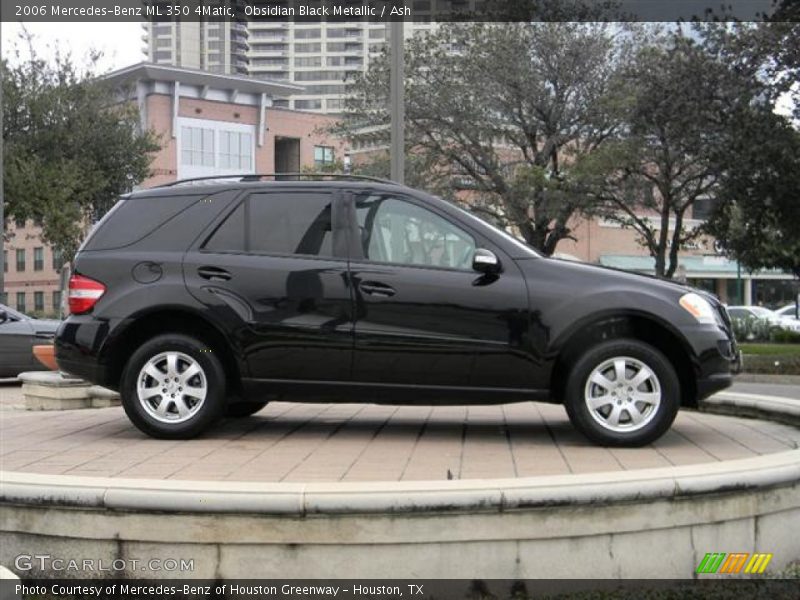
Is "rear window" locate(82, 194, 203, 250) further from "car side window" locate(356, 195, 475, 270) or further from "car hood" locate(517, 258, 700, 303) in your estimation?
Answer: "car hood" locate(517, 258, 700, 303)

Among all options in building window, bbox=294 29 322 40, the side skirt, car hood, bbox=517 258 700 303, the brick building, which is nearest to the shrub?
A: car hood, bbox=517 258 700 303

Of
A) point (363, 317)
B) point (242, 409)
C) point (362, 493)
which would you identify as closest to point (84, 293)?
point (242, 409)

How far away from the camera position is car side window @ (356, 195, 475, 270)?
5.77 meters

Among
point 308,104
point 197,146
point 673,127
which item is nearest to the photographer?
point 673,127

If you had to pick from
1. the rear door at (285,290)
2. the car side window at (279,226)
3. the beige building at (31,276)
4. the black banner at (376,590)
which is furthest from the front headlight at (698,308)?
the beige building at (31,276)

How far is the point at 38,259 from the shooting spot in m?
71.8

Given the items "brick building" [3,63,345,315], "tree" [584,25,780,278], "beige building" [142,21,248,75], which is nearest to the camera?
"tree" [584,25,780,278]

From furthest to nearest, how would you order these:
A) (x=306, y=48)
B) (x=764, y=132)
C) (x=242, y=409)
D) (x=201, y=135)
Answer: (x=306, y=48), (x=201, y=135), (x=764, y=132), (x=242, y=409)

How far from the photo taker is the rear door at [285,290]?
5.68 m

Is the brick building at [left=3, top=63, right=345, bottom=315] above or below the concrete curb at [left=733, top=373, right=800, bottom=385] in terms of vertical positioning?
above

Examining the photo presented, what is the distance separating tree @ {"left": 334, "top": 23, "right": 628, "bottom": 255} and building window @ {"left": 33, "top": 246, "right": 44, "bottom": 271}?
4715cm

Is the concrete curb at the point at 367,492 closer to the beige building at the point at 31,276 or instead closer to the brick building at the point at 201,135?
the brick building at the point at 201,135

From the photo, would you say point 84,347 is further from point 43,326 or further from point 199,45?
point 199,45

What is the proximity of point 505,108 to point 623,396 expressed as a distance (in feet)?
84.4
